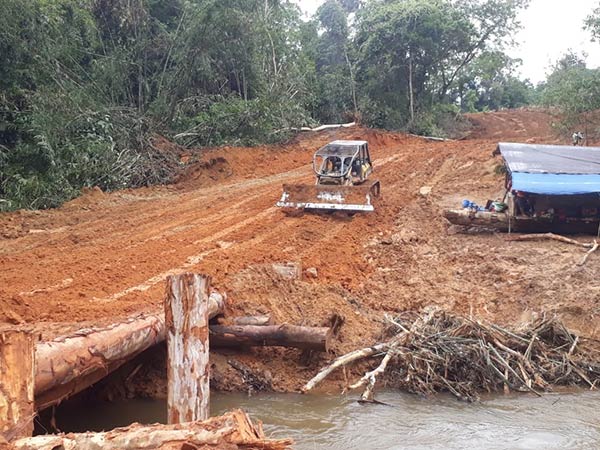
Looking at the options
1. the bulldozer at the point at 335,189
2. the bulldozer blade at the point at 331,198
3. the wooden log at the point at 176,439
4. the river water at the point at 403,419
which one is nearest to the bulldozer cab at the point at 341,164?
the bulldozer at the point at 335,189

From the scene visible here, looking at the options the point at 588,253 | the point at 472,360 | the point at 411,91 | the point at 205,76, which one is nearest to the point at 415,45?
the point at 411,91

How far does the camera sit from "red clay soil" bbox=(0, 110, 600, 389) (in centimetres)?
836

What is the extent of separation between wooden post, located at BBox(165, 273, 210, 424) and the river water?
4.22 ft

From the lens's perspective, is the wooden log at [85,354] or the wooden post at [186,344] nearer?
the wooden log at [85,354]

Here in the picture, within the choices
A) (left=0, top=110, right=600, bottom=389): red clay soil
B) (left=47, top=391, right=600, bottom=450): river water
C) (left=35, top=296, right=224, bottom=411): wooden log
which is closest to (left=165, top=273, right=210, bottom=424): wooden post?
(left=35, top=296, right=224, bottom=411): wooden log

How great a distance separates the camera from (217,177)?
19938 millimetres

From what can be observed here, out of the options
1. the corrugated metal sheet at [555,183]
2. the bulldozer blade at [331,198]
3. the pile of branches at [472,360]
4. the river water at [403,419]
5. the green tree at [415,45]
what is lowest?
the river water at [403,419]

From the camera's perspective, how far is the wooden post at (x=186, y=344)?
17.2ft

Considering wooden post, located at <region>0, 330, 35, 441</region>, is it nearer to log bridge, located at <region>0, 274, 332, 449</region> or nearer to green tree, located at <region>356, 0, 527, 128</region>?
log bridge, located at <region>0, 274, 332, 449</region>

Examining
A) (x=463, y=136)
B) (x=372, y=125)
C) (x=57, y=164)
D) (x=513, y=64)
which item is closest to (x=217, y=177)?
(x=57, y=164)

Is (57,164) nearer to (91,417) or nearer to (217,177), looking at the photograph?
(217,177)

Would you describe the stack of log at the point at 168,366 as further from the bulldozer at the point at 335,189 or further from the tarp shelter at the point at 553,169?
the tarp shelter at the point at 553,169

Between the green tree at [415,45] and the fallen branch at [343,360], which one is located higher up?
the green tree at [415,45]

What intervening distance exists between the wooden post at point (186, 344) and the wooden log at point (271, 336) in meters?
2.13
